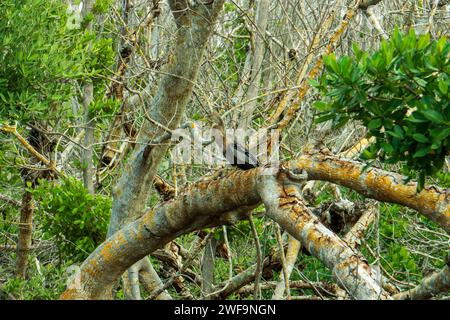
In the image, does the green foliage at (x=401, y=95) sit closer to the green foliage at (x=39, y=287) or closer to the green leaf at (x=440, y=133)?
the green leaf at (x=440, y=133)

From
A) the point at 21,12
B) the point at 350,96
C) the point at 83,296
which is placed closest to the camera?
the point at 350,96

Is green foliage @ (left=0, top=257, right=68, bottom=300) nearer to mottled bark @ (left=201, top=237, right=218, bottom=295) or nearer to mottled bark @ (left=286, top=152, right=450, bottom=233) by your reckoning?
mottled bark @ (left=201, top=237, right=218, bottom=295)

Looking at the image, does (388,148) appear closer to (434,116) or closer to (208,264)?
(434,116)

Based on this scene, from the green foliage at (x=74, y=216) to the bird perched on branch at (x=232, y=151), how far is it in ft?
6.36

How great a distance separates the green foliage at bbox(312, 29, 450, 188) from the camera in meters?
2.90

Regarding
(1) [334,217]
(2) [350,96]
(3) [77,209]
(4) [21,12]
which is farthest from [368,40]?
(2) [350,96]

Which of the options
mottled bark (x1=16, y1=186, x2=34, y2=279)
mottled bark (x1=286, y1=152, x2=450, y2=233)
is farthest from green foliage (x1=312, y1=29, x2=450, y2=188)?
mottled bark (x1=16, y1=186, x2=34, y2=279)

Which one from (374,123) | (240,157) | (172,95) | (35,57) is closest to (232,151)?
(240,157)

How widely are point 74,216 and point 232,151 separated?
2.24 m

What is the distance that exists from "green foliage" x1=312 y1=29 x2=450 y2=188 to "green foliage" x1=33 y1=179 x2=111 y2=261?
142 inches

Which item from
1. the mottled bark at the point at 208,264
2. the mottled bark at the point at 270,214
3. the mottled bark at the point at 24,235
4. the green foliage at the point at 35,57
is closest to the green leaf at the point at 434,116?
the mottled bark at the point at 270,214
